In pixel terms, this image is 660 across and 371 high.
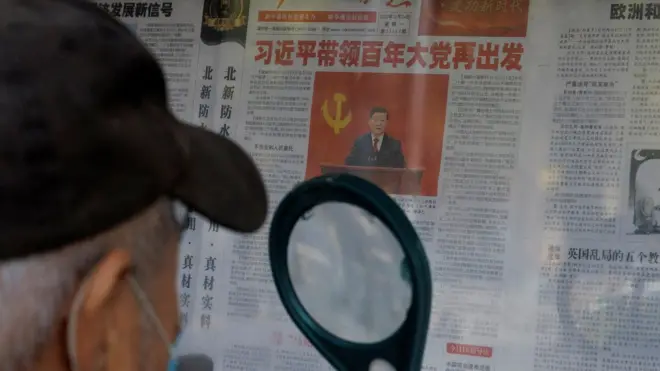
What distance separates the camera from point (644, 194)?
912mm

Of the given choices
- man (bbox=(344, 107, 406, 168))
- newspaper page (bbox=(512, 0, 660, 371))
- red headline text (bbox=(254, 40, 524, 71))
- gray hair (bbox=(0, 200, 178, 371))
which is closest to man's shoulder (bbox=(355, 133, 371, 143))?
man (bbox=(344, 107, 406, 168))

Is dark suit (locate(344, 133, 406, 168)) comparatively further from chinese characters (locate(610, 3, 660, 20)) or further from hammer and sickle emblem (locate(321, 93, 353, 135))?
chinese characters (locate(610, 3, 660, 20))

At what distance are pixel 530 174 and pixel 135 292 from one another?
0.64m

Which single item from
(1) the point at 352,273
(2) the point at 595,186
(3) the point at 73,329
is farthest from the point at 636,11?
(3) the point at 73,329

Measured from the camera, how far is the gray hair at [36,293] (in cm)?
41

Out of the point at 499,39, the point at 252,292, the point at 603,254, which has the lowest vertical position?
the point at 252,292

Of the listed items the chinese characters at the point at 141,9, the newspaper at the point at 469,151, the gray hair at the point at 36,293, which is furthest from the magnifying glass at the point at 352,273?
the chinese characters at the point at 141,9

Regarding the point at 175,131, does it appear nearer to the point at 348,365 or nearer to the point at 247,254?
the point at 348,365

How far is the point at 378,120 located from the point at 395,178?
0.09 metres

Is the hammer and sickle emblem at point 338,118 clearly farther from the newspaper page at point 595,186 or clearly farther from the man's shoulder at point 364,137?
the newspaper page at point 595,186

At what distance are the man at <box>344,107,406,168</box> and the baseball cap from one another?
0.59 m

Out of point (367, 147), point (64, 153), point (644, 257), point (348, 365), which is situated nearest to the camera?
point (64, 153)

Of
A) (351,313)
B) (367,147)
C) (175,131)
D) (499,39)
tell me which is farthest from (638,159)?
(175,131)

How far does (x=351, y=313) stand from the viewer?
1.95ft
